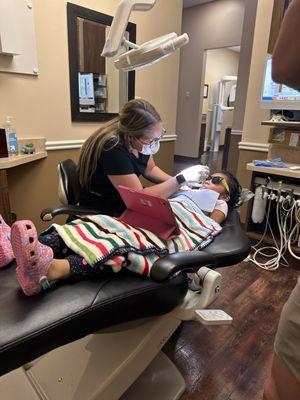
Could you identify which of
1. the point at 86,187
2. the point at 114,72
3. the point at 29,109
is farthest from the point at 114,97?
the point at 86,187

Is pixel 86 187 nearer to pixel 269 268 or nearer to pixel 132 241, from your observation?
pixel 132 241

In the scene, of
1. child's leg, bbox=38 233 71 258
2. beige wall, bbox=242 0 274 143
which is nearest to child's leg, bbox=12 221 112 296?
child's leg, bbox=38 233 71 258

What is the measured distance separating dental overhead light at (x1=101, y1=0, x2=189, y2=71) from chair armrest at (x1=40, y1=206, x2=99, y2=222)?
670mm

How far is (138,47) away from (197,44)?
4.83 metres

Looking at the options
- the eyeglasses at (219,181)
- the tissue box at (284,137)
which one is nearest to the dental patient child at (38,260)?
the eyeglasses at (219,181)

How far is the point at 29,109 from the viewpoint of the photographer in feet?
6.22

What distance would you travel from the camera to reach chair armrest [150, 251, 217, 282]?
81 cm

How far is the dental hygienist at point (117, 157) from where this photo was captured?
133 centimetres

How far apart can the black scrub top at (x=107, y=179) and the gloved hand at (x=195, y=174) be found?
27 cm

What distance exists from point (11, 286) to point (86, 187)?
0.68 m

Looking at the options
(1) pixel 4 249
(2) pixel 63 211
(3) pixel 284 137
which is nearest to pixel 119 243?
(1) pixel 4 249

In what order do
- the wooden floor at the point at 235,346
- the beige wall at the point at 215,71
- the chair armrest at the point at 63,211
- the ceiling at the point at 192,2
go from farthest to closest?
1. the beige wall at the point at 215,71
2. the ceiling at the point at 192,2
3. the chair armrest at the point at 63,211
4. the wooden floor at the point at 235,346

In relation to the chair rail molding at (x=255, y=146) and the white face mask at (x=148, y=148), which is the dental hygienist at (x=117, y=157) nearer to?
the white face mask at (x=148, y=148)

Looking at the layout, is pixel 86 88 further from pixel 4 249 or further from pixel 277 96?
pixel 4 249
